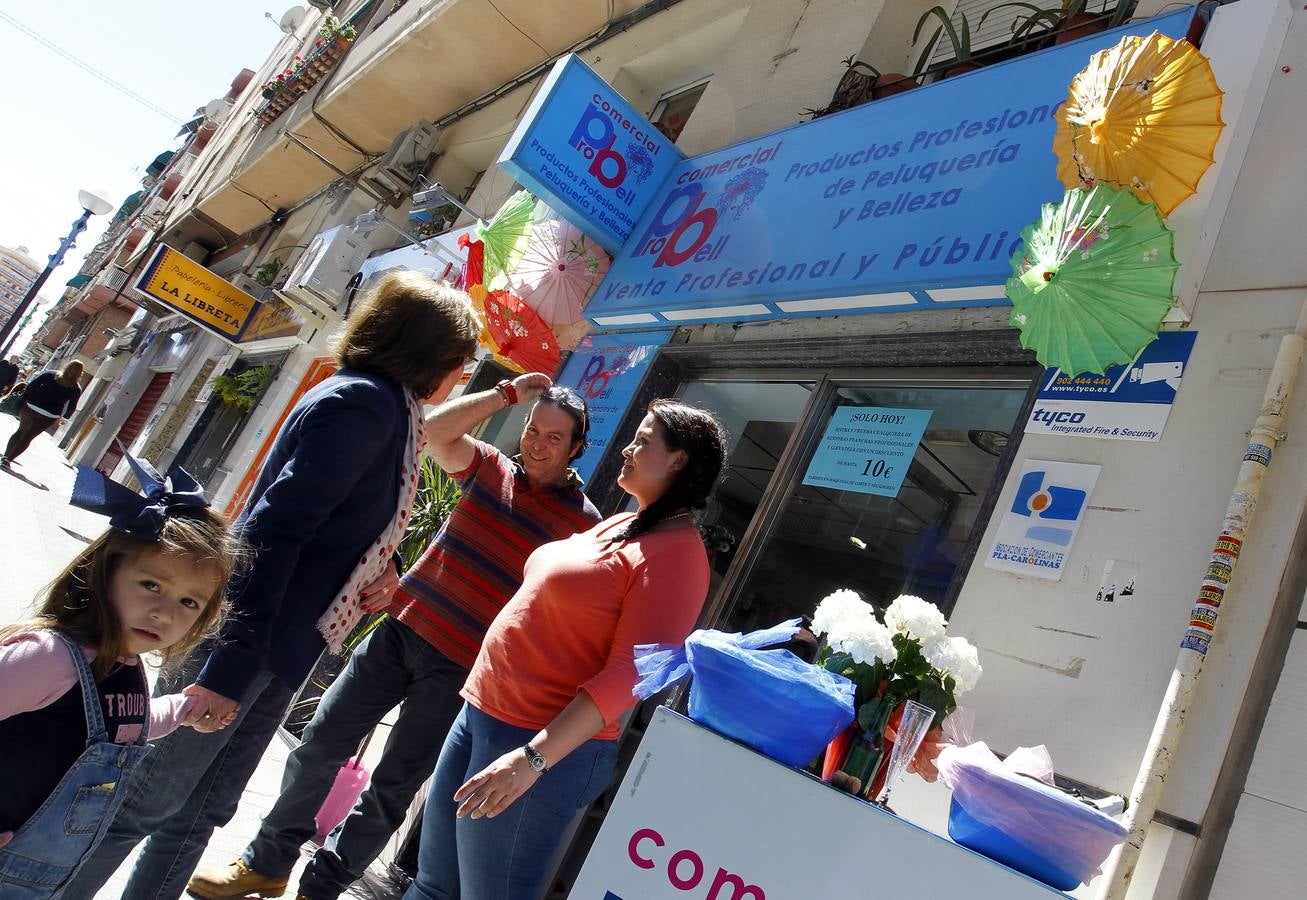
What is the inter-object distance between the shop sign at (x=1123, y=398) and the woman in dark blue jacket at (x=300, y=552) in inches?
71.8

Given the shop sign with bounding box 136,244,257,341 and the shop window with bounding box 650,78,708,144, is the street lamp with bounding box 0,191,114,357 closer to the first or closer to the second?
the shop sign with bounding box 136,244,257,341

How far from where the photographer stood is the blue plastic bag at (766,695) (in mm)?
1744

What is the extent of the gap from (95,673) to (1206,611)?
98.3 inches

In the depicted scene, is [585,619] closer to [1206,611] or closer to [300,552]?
[300,552]

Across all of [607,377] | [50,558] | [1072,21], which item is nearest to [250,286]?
[50,558]

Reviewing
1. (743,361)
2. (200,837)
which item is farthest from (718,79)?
(200,837)

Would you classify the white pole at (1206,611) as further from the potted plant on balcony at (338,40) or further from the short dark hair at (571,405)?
the potted plant on balcony at (338,40)

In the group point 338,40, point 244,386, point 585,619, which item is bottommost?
point 585,619

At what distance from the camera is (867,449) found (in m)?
3.72

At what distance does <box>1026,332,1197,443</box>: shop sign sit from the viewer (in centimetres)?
260

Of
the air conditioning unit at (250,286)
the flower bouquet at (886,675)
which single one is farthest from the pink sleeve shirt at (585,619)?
the air conditioning unit at (250,286)

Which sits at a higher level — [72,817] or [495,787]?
[495,787]

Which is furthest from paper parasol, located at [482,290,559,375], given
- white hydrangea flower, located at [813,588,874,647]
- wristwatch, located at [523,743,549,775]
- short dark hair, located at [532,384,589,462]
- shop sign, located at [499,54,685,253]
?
white hydrangea flower, located at [813,588,874,647]

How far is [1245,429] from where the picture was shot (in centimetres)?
238
